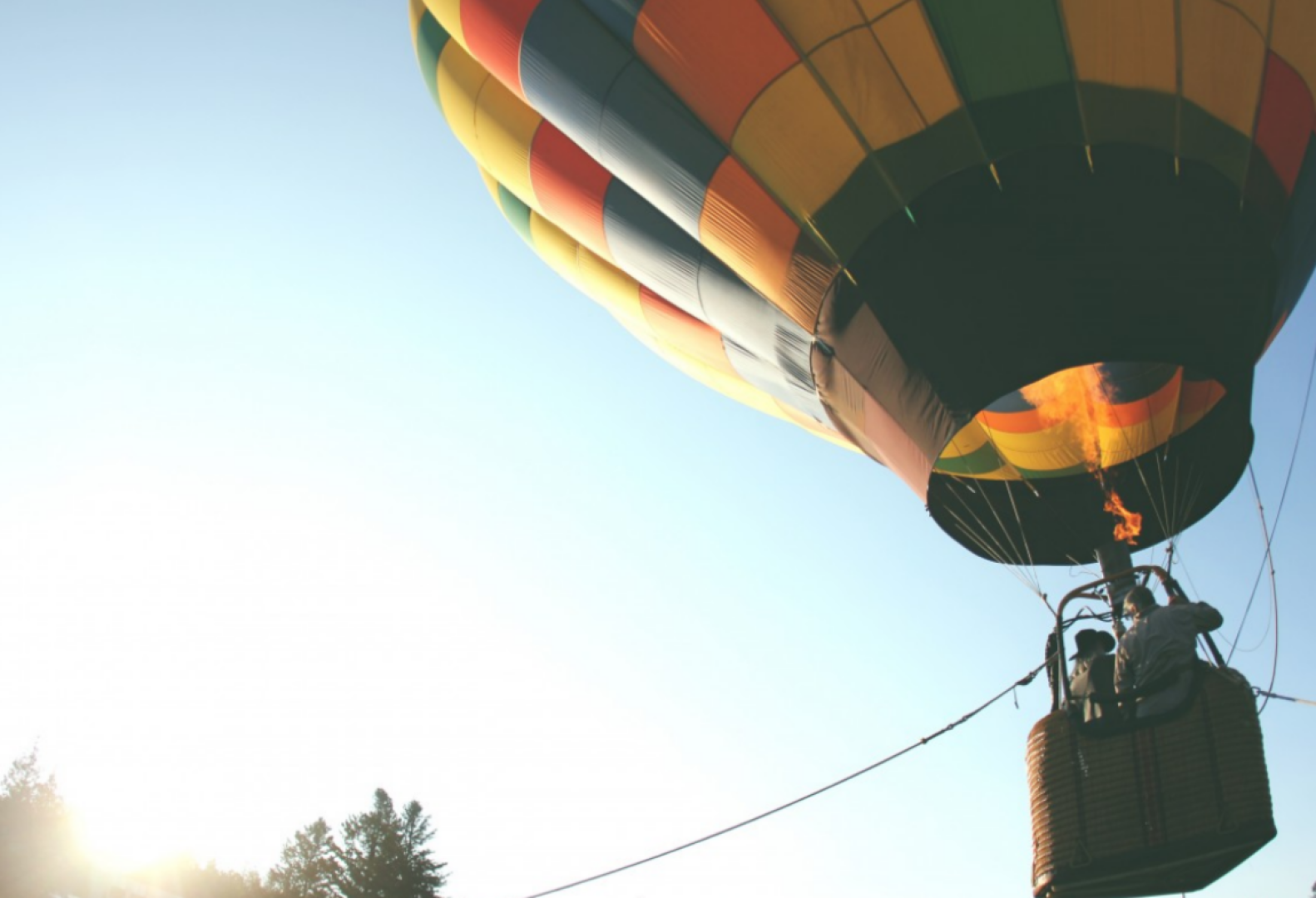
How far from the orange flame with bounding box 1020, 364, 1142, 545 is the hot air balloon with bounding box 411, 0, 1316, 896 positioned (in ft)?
0.11

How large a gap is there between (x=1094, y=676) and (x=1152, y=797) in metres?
0.41

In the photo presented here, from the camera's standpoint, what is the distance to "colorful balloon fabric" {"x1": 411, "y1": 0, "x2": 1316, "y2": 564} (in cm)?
389

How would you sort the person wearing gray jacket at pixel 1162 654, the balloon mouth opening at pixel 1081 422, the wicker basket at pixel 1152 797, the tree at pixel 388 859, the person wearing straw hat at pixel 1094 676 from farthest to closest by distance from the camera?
1. the tree at pixel 388 859
2. the balloon mouth opening at pixel 1081 422
3. the person wearing straw hat at pixel 1094 676
4. the person wearing gray jacket at pixel 1162 654
5. the wicker basket at pixel 1152 797

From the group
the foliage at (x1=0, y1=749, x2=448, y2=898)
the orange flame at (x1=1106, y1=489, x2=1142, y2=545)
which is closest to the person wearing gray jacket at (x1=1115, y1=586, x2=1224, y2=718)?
the orange flame at (x1=1106, y1=489, x2=1142, y2=545)

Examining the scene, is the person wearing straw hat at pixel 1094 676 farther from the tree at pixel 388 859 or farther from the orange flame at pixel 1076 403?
the tree at pixel 388 859

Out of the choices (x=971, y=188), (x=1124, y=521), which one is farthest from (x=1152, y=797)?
(x=971, y=188)

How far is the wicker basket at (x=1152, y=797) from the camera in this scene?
3.33m

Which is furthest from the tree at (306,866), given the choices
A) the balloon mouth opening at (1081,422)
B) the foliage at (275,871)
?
the balloon mouth opening at (1081,422)

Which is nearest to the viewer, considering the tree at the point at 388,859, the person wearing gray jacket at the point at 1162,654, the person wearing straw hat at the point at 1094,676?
the person wearing gray jacket at the point at 1162,654

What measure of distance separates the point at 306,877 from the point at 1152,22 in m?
24.2

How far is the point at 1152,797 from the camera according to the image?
3432 millimetres

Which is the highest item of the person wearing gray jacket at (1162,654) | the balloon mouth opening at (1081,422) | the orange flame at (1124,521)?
the balloon mouth opening at (1081,422)

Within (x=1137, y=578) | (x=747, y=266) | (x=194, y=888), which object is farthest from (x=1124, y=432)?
(x=194, y=888)

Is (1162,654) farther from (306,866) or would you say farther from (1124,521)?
(306,866)
